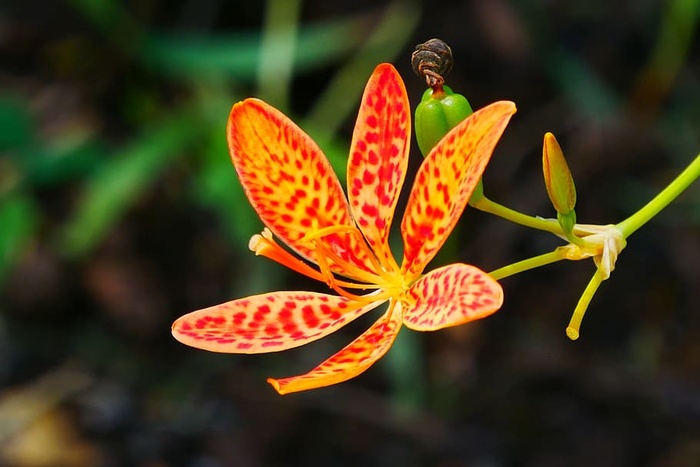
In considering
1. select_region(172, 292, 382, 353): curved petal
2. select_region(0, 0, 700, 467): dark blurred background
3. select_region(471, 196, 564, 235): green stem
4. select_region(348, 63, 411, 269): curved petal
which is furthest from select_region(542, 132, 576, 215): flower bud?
select_region(0, 0, 700, 467): dark blurred background

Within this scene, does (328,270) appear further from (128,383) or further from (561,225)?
(128,383)

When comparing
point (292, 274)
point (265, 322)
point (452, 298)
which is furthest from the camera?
point (292, 274)

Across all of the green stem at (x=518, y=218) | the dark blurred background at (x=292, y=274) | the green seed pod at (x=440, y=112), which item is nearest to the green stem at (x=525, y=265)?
the green stem at (x=518, y=218)

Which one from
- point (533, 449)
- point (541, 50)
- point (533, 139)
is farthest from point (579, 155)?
point (533, 449)

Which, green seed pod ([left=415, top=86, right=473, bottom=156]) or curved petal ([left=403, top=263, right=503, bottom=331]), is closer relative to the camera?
curved petal ([left=403, top=263, right=503, bottom=331])

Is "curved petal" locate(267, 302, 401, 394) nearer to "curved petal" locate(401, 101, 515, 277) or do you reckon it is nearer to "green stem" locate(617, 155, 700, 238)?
"curved petal" locate(401, 101, 515, 277)

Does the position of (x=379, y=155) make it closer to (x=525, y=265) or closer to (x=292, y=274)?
(x=525, y=265)

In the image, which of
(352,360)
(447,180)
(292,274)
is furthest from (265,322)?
(292,274)
